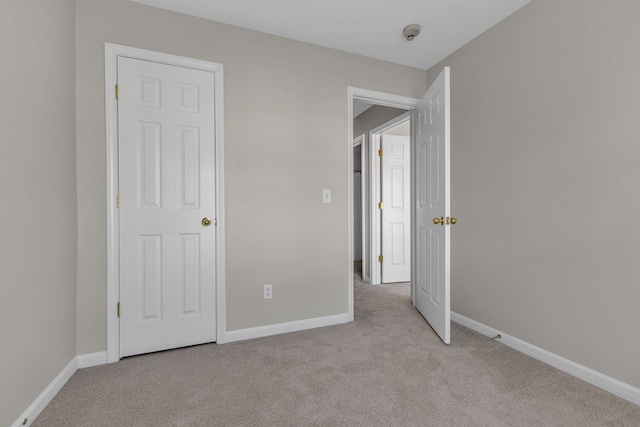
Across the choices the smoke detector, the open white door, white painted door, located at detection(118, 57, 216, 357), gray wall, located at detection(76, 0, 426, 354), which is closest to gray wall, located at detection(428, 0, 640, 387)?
the open white door

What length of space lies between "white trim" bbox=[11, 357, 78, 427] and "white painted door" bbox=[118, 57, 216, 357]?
277 millimetres

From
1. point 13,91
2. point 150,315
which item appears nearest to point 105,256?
point 150,315

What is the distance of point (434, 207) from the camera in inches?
98.3

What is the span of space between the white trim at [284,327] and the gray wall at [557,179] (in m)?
1.13

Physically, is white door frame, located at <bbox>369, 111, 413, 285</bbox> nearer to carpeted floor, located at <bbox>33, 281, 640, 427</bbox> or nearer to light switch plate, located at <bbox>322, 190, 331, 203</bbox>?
light switch plate, located at <bbox>322, 190, 331, 203</bbox>

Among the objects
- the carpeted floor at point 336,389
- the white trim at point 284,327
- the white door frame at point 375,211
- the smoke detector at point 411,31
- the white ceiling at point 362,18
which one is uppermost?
the white ceiling at point 362,18

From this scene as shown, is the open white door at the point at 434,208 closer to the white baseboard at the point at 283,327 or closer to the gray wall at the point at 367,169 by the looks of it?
the white baseboard at the point at 283,327

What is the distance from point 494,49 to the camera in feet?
7.64

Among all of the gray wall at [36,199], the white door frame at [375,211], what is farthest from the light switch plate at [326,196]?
the gray wall at [36,199]

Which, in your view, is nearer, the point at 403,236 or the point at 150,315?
the point at 150,315

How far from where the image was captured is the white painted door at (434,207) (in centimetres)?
221

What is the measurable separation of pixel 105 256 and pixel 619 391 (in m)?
3.05

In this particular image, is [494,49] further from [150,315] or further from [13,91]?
[150,315]

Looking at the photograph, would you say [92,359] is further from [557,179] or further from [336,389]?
[557,179]
